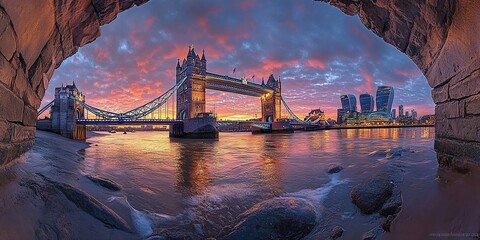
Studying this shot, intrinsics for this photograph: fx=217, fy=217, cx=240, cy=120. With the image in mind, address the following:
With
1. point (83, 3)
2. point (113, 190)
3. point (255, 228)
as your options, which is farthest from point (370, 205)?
point (83, 3)

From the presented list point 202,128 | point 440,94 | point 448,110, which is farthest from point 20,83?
point 202,128

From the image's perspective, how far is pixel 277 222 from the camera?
3336mm

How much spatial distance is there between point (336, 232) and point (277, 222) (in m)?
0.83

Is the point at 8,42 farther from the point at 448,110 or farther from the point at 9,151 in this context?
the point at 448,110

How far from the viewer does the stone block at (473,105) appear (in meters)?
3.03

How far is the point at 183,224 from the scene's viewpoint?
3.61 meters

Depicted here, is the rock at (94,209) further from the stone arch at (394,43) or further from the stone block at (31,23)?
the stone block at (31,23)

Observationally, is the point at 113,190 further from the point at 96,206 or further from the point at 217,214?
the point at 217,214

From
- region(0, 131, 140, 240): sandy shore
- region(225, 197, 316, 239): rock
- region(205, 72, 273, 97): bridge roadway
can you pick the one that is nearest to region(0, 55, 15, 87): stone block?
region(0, 131, 140, 240): sandy shore

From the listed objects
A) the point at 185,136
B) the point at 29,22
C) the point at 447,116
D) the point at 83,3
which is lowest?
the point at 185,136

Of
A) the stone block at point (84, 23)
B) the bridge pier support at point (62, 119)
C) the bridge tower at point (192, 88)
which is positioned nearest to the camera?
the stone block at point (84, 23)

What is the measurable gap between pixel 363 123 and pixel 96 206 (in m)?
154

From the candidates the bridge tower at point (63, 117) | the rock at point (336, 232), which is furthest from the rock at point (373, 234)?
the bridge tower at point (63, 117)

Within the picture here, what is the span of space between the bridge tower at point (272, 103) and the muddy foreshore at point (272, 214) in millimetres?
85486
